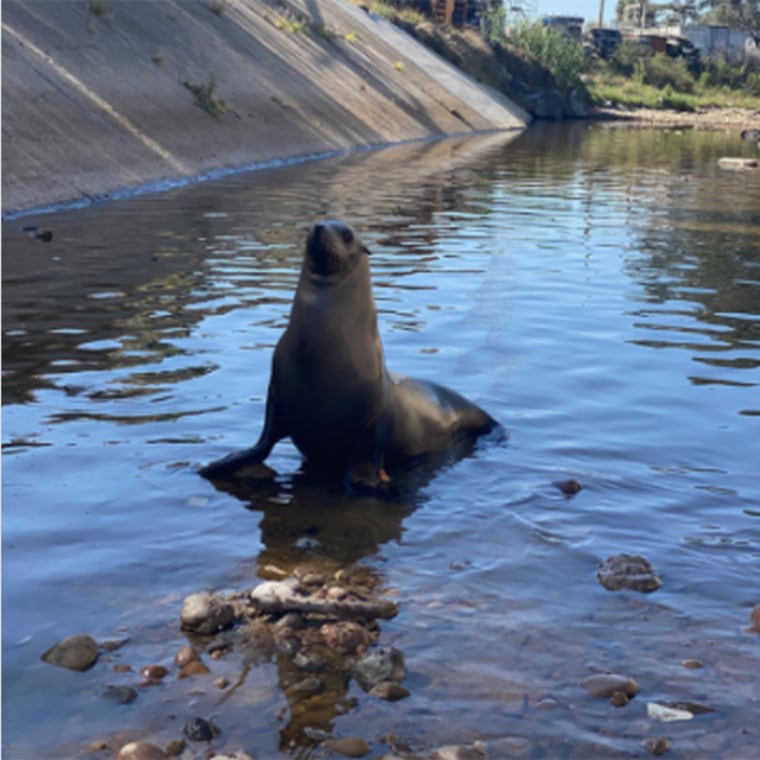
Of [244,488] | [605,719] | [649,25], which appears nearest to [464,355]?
[244,488]

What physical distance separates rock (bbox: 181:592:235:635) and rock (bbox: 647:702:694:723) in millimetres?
1773

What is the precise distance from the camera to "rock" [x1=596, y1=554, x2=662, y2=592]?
20.3 ft

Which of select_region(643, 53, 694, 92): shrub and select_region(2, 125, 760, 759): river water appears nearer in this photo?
select_region(2, 125, 760, 759): river water

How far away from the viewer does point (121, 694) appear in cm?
490

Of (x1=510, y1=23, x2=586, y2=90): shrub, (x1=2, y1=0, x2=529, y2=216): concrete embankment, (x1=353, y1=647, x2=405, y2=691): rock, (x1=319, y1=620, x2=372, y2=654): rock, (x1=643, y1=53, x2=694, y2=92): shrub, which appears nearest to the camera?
(x1=353, y1=647, x2=405, y2=691): rock

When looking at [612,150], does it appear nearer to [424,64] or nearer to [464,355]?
[424,64]

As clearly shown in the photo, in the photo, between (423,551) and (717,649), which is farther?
(423,551)

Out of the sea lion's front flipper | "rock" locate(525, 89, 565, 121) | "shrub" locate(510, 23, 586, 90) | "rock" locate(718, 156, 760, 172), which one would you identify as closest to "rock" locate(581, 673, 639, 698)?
the sea lion's front flipper

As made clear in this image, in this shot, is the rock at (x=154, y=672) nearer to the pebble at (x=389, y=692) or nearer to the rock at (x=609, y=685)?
the pebble at (x=389, y=692)

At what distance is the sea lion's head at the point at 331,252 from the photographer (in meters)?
7.36

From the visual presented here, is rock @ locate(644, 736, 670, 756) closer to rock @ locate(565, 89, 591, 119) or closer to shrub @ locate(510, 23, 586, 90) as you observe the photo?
rock @ locate(565, 89, 591, 119)

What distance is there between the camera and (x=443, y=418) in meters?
8.56

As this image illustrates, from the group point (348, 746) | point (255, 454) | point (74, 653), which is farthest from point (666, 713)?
point (255, 454)

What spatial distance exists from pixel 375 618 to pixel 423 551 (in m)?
1.04
